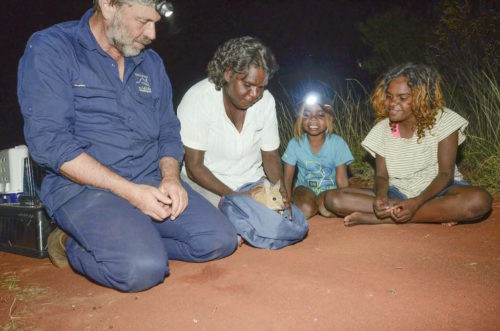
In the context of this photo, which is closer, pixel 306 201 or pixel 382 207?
pixel 382 207

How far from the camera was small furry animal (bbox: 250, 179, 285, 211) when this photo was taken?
285 centimetres

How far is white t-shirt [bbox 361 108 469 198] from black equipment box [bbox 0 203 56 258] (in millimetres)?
2494

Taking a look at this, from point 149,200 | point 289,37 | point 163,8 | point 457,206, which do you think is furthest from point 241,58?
point 289,37

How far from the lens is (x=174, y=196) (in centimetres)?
245

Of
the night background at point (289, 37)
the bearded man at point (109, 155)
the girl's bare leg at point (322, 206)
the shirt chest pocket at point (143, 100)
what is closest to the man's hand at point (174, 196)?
the bearded man at point (109, 155)

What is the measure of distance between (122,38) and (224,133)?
1051 mm

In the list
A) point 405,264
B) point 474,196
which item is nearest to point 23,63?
point 405,264

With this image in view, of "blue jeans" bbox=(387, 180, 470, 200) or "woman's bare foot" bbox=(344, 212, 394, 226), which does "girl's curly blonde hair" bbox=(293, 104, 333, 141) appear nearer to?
"blue jeans" bbox=(387, 180, 470, 200)

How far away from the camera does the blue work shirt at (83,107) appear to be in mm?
2227

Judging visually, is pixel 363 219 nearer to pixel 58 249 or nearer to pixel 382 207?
pixel 382 207

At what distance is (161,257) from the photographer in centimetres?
225

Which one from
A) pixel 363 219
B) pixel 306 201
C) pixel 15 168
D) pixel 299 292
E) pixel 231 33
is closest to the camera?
pixel 299 292

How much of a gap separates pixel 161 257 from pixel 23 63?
130cm

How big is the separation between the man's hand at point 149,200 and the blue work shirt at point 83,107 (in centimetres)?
29
